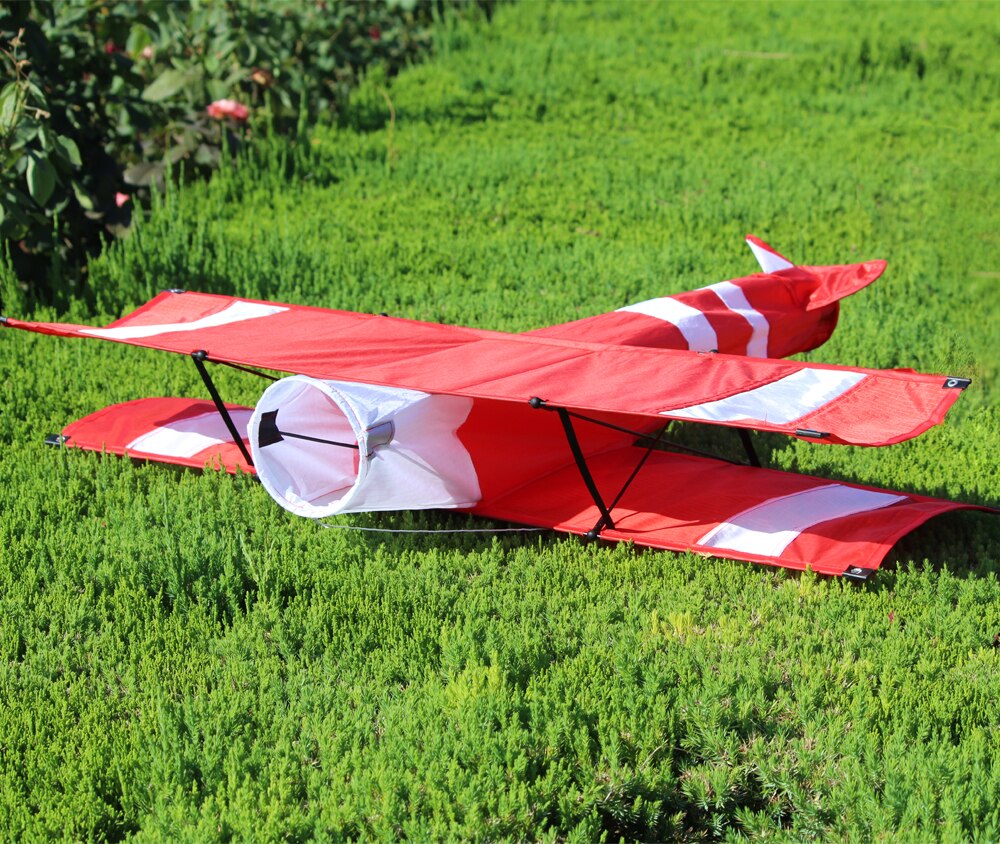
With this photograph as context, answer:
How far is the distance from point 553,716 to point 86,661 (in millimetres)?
1678

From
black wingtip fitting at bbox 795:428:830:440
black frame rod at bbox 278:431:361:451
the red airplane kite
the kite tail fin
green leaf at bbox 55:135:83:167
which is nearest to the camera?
black wingtip fitting at bbox 795:428:830:440

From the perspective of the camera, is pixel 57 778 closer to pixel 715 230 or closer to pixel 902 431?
pixel 902 431

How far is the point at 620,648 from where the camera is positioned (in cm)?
389

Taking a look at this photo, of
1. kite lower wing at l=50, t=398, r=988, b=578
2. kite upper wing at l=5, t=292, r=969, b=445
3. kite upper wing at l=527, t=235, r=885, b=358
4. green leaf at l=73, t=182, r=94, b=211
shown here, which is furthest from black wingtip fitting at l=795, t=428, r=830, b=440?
green leaf at l=73, t=182, r=94, b=211

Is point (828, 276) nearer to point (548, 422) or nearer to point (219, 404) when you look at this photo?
point (548, 422)

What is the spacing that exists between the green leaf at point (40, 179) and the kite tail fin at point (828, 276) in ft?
13.5

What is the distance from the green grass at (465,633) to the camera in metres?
3.23

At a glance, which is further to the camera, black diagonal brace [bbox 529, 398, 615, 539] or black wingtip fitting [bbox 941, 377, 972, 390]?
black diagonal brace [bbox 529, 398, 615, 539]

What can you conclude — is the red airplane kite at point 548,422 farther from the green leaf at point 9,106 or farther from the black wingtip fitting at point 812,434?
the green leaf at point 9,106

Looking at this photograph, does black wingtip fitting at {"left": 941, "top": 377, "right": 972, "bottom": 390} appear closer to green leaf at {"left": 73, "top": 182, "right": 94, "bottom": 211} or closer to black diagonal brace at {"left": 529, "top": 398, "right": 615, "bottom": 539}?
black diagonal brace at {"left": 529, "top": 398, "right": 615, "bottom": 539}

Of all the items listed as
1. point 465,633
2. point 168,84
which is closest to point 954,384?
point 465,633

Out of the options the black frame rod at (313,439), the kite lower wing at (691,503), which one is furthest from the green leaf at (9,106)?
the black frame rod at (313,439)

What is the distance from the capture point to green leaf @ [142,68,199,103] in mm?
8844

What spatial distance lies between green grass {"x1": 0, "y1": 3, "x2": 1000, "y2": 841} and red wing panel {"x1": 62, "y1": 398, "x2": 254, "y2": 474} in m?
0.10
